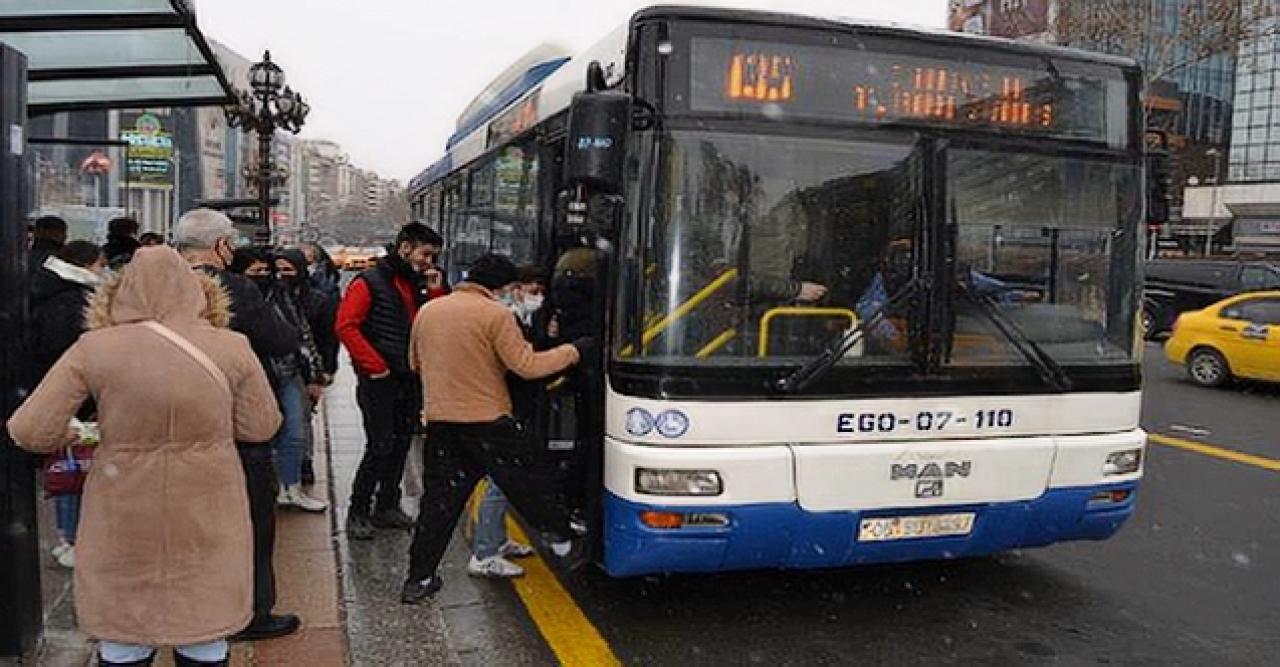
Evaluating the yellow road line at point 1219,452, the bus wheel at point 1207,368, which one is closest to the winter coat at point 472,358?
the yellow road line at point 1219,452

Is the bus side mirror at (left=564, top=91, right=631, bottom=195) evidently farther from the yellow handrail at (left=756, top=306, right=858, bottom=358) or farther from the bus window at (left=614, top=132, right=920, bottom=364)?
the yellow handrail at (left=756, top=306, right=858, bottom=358)

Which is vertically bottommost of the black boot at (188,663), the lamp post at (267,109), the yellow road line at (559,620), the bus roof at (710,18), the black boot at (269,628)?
the yellow road line at (559,620)

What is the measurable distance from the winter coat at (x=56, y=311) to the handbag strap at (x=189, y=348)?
2399 mm

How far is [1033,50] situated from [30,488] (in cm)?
462

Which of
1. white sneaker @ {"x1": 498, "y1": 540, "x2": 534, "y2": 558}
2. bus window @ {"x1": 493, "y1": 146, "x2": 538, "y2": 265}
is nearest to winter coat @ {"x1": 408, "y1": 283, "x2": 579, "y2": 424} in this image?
white sneaker @ {"x1": 498, "y1": 540, "x2": 534, "y2": 558}

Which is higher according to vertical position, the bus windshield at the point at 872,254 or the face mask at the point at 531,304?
the bus windshield at the point at 872,254

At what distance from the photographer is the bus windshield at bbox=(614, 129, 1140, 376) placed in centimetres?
450

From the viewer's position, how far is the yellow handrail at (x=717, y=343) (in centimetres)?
451

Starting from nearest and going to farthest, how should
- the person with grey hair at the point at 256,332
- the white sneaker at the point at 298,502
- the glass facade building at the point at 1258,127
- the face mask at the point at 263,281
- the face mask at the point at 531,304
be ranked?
the person with grey hair at the point at 256,332, the face mask at the point at 263,281, the face mask at the point at 531,304, the white sneaker at the point at 298,502, the glass facade building at the point at 1258,127

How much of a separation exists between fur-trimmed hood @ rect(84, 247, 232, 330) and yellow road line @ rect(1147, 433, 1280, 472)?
892 cm

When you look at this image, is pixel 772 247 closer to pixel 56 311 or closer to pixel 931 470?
pixel 931 470

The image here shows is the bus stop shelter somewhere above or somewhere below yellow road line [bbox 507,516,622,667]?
above

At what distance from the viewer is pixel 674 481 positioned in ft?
14.5

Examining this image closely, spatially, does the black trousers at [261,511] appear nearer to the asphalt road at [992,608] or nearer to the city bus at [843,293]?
the city bus at [843,293]
